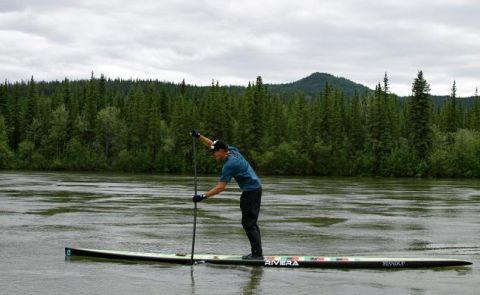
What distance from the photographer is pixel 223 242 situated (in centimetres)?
1550

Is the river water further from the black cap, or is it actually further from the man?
the black cap

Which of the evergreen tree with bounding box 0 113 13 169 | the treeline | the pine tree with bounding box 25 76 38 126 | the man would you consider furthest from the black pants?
the pine tree with bounding box 25 76 38 126

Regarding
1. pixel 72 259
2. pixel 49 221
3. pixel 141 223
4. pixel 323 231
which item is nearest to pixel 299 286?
pixel 72 259

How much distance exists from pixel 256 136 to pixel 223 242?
93891mm

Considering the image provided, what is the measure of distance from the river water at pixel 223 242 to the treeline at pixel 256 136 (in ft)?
216

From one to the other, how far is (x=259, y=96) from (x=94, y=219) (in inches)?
3686

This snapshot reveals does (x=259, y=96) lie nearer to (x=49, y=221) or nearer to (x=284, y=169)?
(x=284, y=169)

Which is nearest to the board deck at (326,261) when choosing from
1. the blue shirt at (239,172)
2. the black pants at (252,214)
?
the black pants at (252,214)

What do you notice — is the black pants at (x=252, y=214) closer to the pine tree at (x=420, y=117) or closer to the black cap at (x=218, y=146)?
the black cap at (x=218, y=146)

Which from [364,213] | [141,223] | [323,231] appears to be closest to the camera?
[323,231]

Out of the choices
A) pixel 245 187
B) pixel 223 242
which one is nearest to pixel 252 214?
pixel 245 187

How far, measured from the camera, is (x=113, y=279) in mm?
10477

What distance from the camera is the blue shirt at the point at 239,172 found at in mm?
11859

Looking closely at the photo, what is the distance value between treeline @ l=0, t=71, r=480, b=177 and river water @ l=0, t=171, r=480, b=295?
66.0 m
